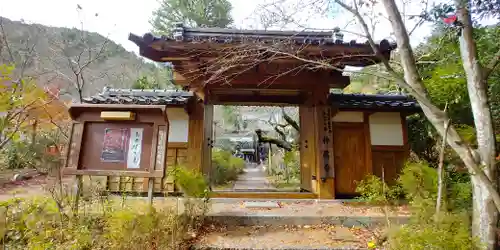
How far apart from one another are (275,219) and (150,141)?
8.14 ft

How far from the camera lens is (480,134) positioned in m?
3.31

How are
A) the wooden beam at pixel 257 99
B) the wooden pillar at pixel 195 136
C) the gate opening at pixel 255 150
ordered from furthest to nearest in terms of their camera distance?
the gate opening at pixel 255 150
the wooden beam at pixel 257 99
the wooden pillar at pixel 195 136

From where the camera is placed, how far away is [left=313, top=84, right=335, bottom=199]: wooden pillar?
6.13 m

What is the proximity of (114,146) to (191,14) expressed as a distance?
15089 millimetres

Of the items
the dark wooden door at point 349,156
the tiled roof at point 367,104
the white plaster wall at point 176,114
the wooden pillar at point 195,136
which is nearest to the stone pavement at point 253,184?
the wooden pillar at point 195,136

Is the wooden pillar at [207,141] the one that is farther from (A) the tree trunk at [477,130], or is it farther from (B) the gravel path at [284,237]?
Result: (A) the tree trunk at [477,130]

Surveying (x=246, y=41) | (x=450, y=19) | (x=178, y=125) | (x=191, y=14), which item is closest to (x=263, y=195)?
(x=178, y=125)

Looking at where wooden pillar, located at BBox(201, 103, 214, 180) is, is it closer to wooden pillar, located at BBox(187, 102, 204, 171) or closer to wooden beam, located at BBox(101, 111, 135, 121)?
wooden pillar, located at BBox(187, 102, 204, 171)

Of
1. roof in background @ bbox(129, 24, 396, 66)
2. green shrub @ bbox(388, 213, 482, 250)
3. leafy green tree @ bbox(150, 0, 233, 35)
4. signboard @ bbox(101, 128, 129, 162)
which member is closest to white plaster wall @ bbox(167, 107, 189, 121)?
roof in background @ bbox(129, 24, 396, 66)

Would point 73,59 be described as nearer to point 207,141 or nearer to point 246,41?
point 207,141

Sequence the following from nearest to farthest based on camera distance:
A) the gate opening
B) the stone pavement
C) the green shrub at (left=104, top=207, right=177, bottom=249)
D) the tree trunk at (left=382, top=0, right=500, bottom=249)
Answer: the green shrub at (left=104, top=207, right=177, bottom=249)
the tree trunk at (left=382, top=0, right=500, bottom=249)
the stone pavement
the gate opening

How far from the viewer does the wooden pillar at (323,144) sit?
6133mm

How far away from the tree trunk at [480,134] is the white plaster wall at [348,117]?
3.58 meters

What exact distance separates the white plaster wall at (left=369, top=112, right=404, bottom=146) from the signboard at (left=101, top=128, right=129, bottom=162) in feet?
19.0
